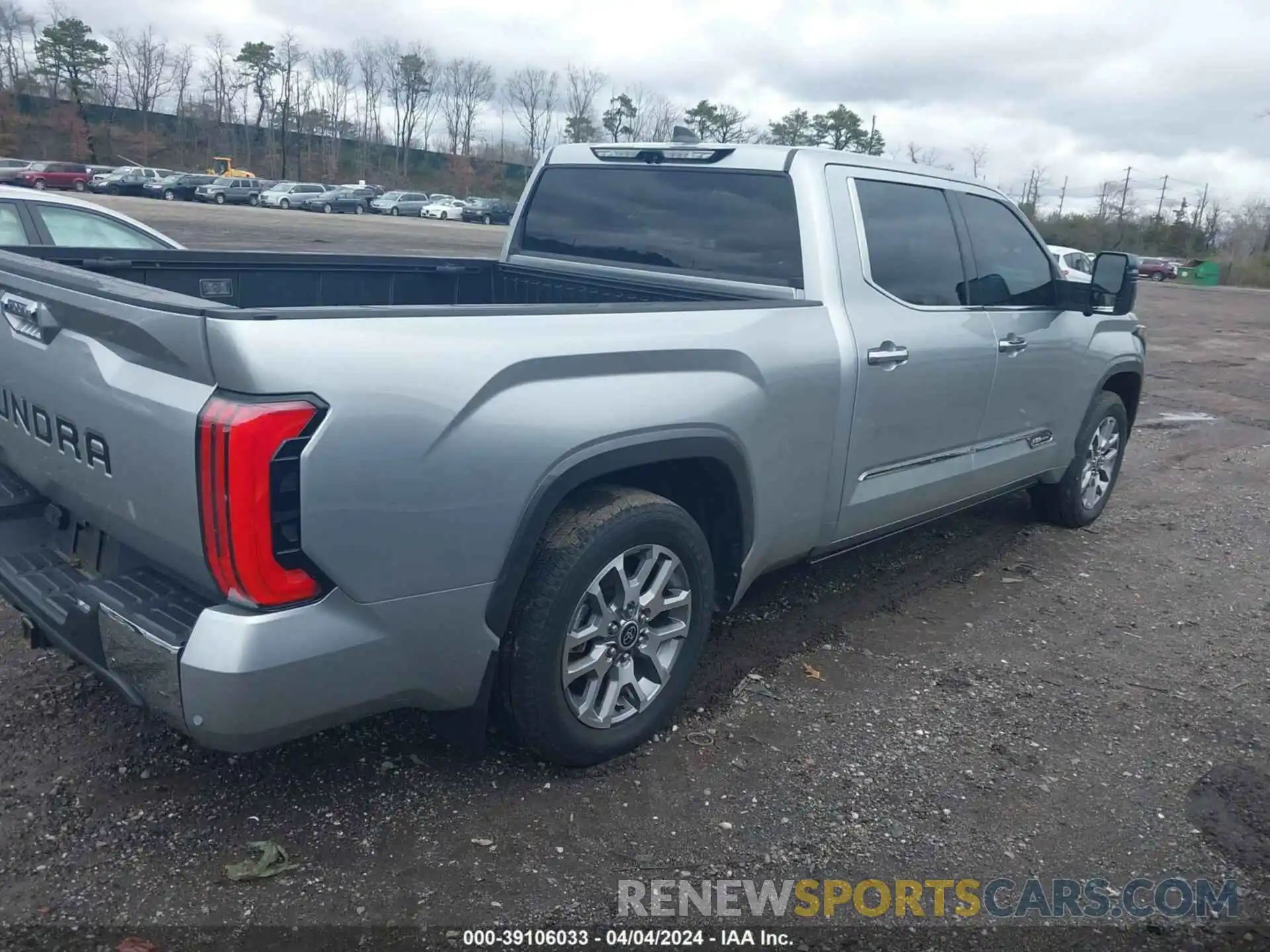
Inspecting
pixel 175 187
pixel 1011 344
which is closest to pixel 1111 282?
pixel 1011 344

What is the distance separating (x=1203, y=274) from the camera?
48406 mm

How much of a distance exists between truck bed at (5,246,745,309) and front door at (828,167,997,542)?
0.54 m

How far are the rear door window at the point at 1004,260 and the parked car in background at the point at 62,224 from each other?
16.1ft

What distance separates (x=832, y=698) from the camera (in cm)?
380

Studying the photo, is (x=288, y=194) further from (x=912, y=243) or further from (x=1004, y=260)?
(x=912, y=243)

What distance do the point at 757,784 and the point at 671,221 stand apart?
91.3 inches

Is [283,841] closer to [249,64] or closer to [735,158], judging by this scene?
[735,158]

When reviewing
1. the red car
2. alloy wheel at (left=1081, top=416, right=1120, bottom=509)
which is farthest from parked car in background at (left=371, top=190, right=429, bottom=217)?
alloy wheel at (left=1081, top=416, right=1120, bottom=509)

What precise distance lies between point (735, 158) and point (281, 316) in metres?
2.35

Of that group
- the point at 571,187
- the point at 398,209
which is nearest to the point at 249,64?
the point at 398,209

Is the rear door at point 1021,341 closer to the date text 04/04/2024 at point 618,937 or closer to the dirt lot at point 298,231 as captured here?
the date text 04/04/2024 at point 618,937

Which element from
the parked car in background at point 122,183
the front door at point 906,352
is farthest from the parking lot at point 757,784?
the parked car in background at point 122,183

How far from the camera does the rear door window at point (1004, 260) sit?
4.70 meters

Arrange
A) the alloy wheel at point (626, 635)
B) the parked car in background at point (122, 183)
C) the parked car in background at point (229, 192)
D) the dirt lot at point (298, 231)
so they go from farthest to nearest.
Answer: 1. the parked car in background at point (229, 192)
2. the parked car in background at point (122, 183)
3. the dirt lot at point (298, 231)
4. the alloy wheel at point (626, 635)
